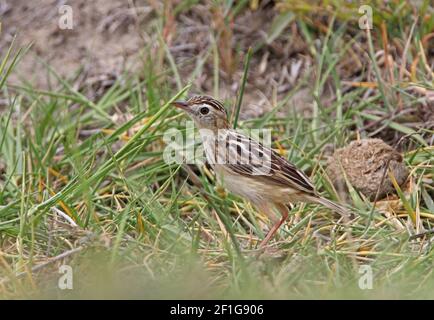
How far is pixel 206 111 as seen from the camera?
18.7ft

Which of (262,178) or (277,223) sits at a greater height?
(262,178)

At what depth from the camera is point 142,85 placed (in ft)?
25.5

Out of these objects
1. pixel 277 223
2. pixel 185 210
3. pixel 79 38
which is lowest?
pixel 277 223

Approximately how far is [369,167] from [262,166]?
1061 millimetres

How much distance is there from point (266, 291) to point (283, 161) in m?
1.28

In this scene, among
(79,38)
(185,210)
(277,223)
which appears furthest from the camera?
(79,38)

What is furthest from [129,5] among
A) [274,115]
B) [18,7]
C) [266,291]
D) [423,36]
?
[266,291]

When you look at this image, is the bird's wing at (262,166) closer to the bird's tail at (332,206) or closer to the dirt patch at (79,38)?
the bird's tail at (332,206)

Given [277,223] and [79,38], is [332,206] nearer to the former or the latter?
[277,223]

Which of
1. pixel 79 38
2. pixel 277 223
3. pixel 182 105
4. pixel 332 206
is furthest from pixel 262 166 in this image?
pixel 79 38

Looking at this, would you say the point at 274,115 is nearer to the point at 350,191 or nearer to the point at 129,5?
the point at 350,191

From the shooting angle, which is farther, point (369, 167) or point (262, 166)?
point (369, 167)

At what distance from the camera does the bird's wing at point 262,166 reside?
5438 mm
